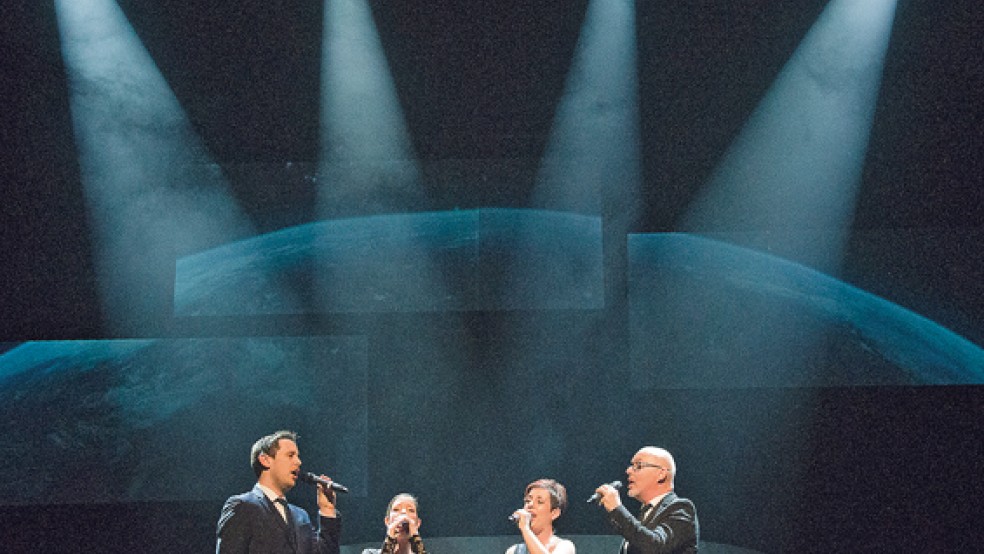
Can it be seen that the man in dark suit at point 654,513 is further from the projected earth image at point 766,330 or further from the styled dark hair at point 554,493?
the projected earth image at point 766,330

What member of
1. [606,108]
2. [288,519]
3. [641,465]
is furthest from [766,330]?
[288,519]

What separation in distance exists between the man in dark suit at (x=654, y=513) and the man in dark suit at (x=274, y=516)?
112 centimetres

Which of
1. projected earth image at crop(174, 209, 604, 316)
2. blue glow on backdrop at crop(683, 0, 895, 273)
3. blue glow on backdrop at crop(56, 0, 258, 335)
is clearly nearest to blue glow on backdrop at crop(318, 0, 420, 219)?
projected earth image at crop(174, 209, 604, 316)

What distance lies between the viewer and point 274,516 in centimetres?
343

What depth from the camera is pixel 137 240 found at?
17.0ft

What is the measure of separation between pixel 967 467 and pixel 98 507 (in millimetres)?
4782

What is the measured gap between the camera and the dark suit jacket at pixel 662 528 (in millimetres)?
3207

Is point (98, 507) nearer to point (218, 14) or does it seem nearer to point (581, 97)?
point (218, 14)

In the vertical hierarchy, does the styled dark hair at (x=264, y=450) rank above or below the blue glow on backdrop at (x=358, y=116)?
below

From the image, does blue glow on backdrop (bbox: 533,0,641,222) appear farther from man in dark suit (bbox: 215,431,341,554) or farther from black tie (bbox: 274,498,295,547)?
black tie (bbox: 274,498,295,547)

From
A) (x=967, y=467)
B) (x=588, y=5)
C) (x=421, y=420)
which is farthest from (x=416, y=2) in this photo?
(x=967, y=467)

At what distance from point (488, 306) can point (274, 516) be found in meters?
2.04

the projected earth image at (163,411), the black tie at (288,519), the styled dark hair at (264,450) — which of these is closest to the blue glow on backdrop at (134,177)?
the projected earth image at (163,411)

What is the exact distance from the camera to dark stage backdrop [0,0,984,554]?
16.5 feet
